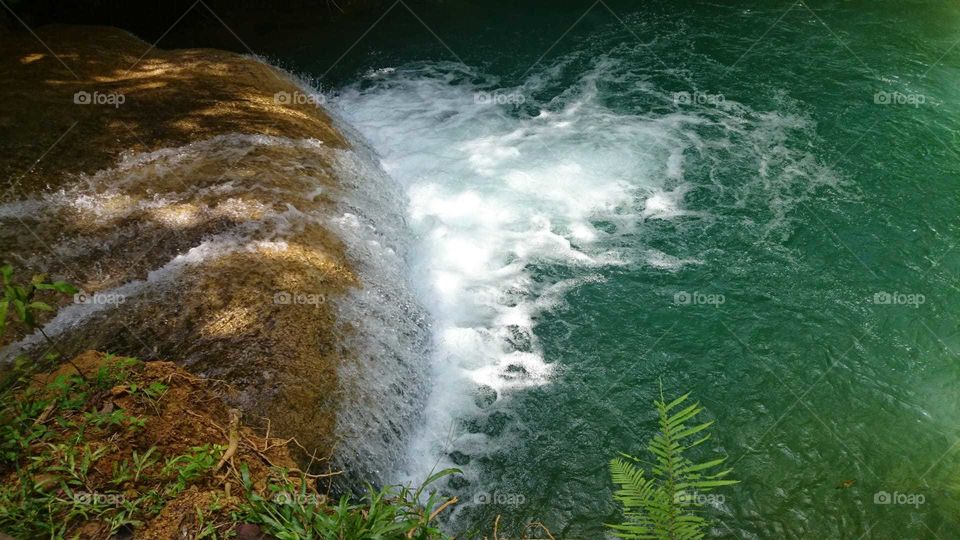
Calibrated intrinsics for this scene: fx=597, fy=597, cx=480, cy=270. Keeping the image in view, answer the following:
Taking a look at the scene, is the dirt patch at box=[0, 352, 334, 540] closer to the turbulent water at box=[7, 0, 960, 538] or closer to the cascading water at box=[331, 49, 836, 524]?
the turbulent water at box=[7, 0, 960, 538]

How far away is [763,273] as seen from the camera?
5.28 meters

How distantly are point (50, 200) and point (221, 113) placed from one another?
1.71 metres

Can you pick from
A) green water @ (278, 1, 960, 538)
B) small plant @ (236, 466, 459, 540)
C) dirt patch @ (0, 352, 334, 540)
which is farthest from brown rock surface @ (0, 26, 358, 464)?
green water @ (278, 1, 960, 538)

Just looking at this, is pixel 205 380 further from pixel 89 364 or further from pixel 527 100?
pixel 527 100

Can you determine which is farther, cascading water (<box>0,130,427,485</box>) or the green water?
the green water

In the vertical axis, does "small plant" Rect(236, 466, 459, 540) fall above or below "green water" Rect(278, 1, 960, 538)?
above

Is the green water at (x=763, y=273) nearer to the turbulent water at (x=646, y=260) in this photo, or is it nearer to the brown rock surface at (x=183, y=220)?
the turbulent water at (x=646, y=260)

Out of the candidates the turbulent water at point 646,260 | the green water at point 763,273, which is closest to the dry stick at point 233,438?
the turbulent water at point 646,260

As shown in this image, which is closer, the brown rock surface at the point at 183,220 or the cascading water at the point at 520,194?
the brown rock surface at the point at 183,220

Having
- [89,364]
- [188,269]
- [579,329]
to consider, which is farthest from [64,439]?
[579,329]

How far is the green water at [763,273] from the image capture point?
154 inches

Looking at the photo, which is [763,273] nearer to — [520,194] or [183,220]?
[520,194]

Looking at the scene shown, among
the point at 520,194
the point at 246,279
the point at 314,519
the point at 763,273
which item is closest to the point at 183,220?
the point at 246,279

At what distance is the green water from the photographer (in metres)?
3.92
